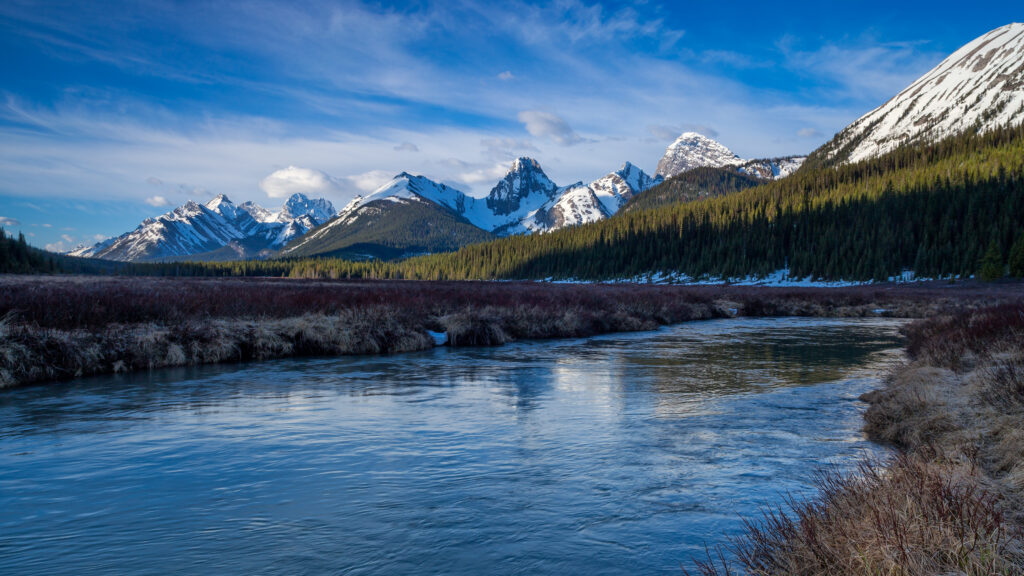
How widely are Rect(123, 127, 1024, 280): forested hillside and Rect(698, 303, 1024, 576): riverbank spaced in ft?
254

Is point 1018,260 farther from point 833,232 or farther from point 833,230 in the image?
point 833,230

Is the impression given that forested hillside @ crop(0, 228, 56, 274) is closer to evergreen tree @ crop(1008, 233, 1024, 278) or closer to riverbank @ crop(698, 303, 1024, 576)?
riverbank @ crop(698, 303, 1024, 576)

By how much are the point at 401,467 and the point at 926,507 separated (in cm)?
613

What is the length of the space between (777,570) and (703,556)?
1671mm

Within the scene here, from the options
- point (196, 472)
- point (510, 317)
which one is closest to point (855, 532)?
point (196, 472)

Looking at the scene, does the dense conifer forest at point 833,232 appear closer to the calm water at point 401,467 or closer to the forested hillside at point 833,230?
the forested hillside at point 833,230

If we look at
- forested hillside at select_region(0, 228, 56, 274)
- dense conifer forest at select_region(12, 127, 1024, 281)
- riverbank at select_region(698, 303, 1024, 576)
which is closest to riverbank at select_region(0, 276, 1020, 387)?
riverbank at select_region(698, 303, 1024, 576)

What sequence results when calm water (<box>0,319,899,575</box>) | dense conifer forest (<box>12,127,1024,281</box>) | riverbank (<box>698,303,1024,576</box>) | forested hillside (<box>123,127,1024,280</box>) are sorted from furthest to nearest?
forested hillside (<box>123,127,1024,280</box>) < dense conifer forest (<box>12,127,1024,281</box>) < calm water (<box>0,319,899,575</box>) < riverbank (<box>698,303,1024,576</box>)

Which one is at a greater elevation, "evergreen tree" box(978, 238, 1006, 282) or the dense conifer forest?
the dense conifer forest

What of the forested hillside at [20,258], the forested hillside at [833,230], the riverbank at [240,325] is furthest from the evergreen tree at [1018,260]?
the forested hillside at [20,258]

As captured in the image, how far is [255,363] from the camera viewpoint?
58.7 feet

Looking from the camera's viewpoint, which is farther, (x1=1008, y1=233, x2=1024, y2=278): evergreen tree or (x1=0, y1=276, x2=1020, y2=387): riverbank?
(x1=1008, y1=233, x2=1024, y2=278): evergreen tree

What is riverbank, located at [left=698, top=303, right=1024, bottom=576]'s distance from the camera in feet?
10.5

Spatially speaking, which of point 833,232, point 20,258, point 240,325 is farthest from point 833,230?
point 20,258
